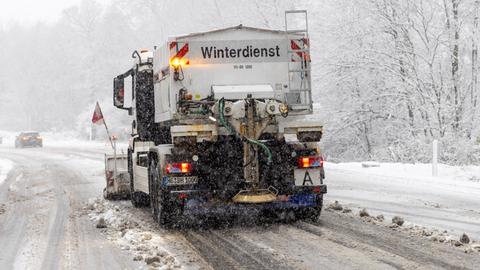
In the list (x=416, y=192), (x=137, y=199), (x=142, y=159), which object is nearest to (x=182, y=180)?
(x=142, y=159)

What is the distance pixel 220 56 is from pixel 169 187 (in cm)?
205

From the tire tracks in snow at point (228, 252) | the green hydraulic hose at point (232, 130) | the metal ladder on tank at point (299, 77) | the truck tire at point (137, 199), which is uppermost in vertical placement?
the metal ladder on tank at point (299, 77)

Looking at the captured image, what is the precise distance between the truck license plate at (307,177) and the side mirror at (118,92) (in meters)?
4.67

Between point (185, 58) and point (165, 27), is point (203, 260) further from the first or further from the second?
point (165, 27)

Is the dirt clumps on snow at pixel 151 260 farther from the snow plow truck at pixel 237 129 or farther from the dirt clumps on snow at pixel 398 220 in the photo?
the dirt clumps on snow at pixel 398 220

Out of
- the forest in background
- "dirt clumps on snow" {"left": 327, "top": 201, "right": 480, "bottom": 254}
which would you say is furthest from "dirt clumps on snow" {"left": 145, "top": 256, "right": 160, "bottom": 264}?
the forest in background

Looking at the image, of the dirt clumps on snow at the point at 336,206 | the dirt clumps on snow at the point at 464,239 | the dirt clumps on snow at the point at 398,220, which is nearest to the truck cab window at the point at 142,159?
the dirt clumps on snow at the point at 336,206

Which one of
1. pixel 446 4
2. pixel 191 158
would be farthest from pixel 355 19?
pixel 191 158

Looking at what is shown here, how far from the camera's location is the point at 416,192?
12570 millimetres

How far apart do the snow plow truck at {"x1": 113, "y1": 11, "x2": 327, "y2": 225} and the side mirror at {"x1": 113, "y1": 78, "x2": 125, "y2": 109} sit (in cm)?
246

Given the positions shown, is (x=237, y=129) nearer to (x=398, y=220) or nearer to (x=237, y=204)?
(x=237, y=204)

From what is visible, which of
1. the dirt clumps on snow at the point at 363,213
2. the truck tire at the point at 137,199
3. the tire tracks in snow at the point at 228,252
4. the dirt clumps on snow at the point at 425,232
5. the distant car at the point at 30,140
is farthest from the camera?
the distant car at the point at 30,140

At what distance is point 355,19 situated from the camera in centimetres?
2456

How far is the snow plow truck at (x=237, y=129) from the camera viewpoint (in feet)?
29.0
